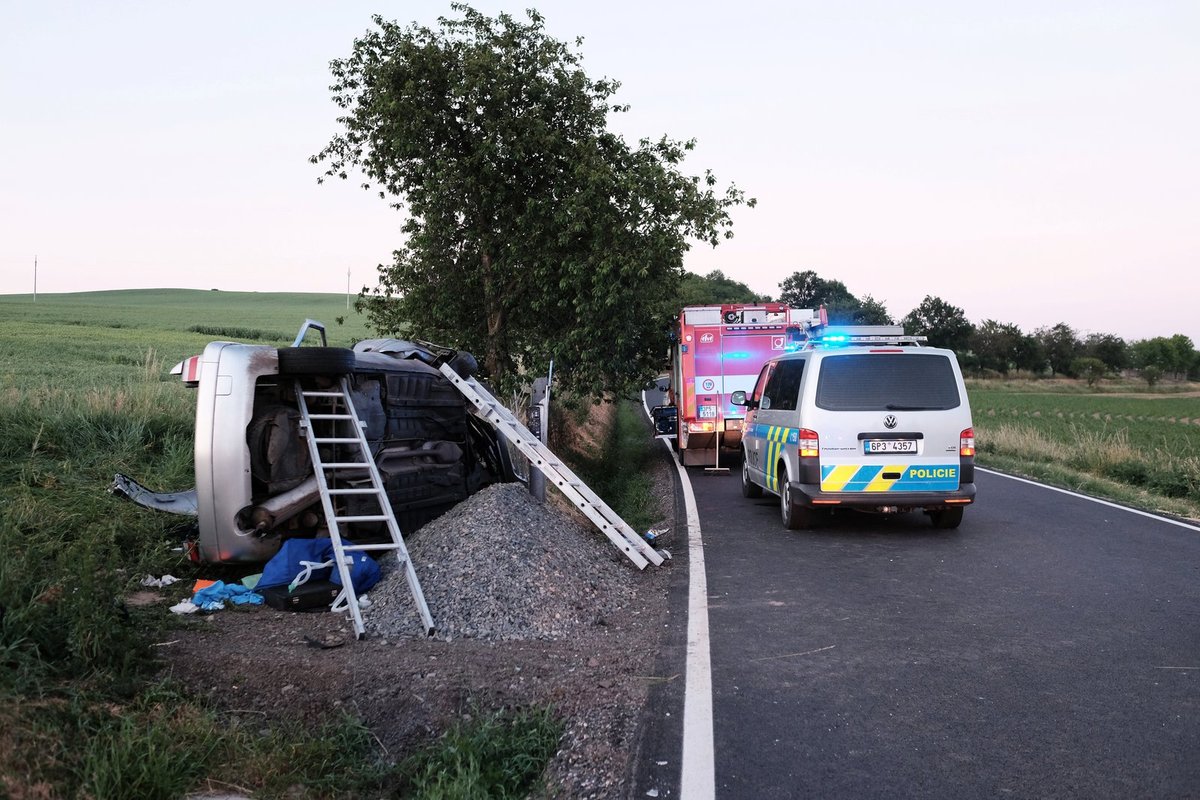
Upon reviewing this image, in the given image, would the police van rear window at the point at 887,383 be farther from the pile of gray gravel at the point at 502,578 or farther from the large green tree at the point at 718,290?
the large green tree at the point at 718,290

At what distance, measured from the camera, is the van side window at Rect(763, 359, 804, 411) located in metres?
10.9

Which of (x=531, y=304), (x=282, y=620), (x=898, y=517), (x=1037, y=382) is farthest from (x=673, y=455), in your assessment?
(x=1037, y=382)

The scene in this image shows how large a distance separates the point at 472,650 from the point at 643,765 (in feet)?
6.26

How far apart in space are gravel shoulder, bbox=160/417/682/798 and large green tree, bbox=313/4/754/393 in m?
8.56

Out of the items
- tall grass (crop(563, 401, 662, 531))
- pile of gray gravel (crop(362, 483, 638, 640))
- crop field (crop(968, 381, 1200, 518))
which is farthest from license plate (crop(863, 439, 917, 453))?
crop field (crop(968, 381, 1200, 518))

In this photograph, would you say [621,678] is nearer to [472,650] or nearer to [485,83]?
[472,650]

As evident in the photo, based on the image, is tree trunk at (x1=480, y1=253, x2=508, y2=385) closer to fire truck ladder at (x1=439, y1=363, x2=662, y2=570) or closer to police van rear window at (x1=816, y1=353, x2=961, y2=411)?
fire truck ladder at (x1=439, y1=363, x2=662, y2=570)

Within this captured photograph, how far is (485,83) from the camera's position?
16391 millimetres

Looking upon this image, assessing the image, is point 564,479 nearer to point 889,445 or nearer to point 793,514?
point 793,514

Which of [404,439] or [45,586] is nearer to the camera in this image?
[45,586]

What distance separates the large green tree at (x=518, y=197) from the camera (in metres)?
16.4

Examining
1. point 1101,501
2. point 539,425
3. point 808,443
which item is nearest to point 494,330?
point 539,425

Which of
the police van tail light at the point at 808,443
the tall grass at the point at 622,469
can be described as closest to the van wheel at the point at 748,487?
the tall grass at the point at 622,469

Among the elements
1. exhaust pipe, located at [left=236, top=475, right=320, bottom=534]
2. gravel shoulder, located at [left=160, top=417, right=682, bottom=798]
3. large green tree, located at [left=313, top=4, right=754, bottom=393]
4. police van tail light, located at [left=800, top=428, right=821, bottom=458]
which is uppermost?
large green tree, located at [left=313, top=4, right=754, bottom=393]
